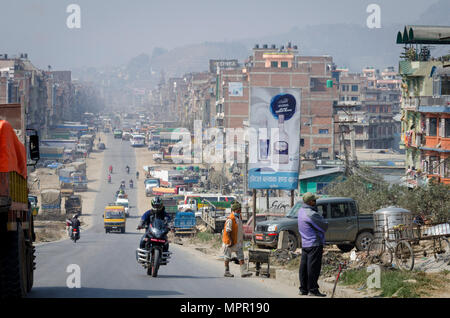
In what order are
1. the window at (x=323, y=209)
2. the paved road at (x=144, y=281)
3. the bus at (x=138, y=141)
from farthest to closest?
the bus at (x=138, y=141) → the window at (x=323, y=209) → the paved road at (x=144, y=281)

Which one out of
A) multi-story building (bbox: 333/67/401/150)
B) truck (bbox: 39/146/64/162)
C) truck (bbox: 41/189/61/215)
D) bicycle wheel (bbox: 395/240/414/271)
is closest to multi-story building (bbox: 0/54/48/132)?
truck (bbox: 39/146/64/162)

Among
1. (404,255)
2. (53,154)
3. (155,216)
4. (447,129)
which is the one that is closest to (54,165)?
(53,154)

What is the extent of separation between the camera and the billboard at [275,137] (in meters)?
23.9

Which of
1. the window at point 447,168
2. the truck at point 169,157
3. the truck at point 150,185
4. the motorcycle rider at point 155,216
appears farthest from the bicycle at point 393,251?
the truck at point 169,157

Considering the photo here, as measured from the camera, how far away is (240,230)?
15195 millimetres

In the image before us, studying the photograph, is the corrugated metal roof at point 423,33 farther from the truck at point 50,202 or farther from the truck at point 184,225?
the truck at point 50,202

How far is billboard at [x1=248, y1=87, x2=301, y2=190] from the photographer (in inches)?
942

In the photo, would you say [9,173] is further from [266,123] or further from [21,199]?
[266,123]

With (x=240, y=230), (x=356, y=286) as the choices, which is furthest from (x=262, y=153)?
(x=356, y=286)

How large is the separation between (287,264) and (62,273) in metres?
5.47

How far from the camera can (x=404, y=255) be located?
14.6 m

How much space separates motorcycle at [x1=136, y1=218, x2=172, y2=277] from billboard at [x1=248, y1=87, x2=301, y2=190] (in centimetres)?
997

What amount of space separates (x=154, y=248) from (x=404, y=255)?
5.07 m

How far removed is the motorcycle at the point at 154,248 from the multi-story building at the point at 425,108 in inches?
1223
